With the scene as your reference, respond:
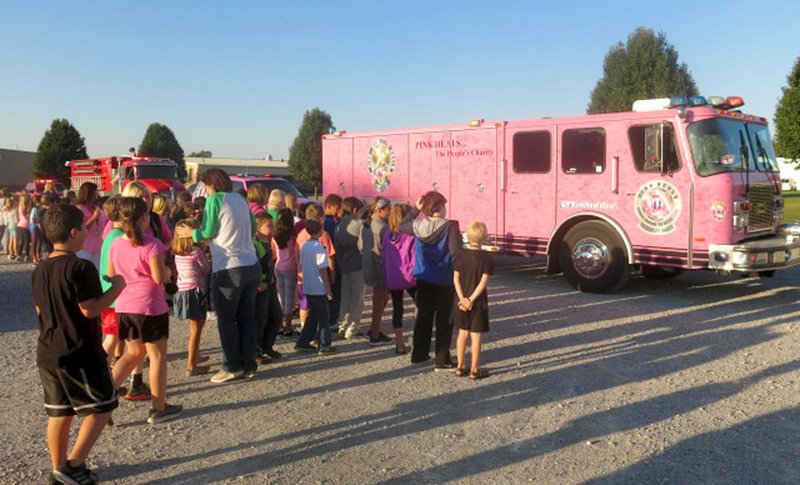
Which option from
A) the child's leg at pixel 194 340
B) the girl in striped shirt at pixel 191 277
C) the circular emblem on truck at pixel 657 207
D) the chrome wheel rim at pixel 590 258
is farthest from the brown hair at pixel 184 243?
the circular emblem on truck at pixel 657 207

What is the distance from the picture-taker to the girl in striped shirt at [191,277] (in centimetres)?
555

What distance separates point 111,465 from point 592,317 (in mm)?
5986

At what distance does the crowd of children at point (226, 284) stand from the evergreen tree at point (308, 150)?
177 feet

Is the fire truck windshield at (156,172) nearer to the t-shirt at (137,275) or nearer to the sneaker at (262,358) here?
the sneaker at (262,358)

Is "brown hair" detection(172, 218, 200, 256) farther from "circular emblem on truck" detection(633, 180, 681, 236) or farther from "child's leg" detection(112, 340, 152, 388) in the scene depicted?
"circular emblem on truck" detection(633, 180, 681, 236)

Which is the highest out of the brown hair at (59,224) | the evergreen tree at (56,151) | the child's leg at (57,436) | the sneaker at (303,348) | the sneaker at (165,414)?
the evergreen tree at (56,151)

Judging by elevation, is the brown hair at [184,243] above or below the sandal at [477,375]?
above

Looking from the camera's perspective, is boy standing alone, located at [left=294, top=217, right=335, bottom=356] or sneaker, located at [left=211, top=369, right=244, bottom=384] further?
boy standing alone, located at [left=294, top=217, right=335, bottom=356]

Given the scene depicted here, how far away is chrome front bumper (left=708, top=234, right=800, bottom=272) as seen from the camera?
848 centimetres

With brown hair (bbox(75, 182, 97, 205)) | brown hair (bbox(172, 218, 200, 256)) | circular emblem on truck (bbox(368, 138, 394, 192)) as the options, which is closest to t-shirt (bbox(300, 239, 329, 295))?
brown hair (bbox(172, 218, 200, 256))

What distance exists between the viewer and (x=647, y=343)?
6914 mm

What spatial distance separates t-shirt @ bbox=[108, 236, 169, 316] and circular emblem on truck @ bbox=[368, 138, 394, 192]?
819 cm

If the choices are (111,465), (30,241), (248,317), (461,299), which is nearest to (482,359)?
(461,299)

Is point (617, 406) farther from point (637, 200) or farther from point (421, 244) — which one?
point (637, 200)
